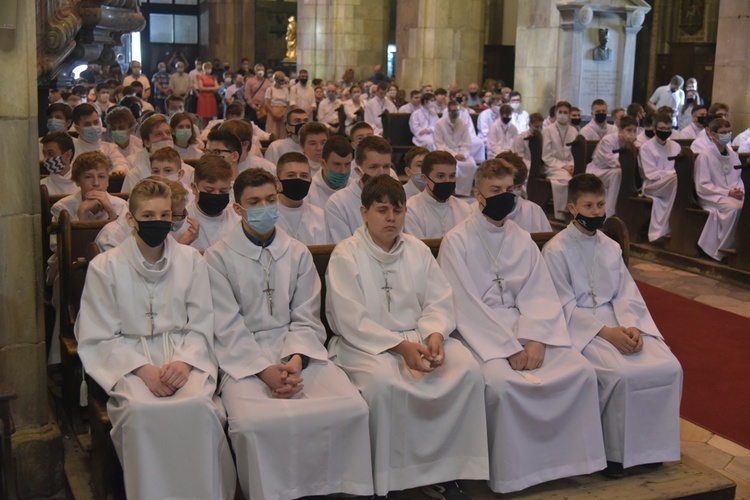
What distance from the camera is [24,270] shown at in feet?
13.7

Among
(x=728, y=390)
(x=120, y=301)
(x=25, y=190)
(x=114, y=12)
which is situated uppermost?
(x=114, y=12)

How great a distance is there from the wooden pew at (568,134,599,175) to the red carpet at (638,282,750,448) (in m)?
3.06

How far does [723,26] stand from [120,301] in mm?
10909

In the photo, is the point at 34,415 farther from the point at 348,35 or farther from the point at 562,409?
the point at 348,35

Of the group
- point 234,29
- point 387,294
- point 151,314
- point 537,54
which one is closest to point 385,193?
point 387,294

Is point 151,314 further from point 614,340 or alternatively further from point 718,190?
point 718,190

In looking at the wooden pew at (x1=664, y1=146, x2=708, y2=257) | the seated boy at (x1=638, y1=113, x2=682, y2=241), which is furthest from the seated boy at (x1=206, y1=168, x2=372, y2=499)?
the seated boy at (x1=638, y1=113, x2=682, y2=241)

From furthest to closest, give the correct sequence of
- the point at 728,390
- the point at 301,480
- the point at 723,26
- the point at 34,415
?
the point at 723,26 < the point at 728,390 < the point at 34,415 < the point at 301,480

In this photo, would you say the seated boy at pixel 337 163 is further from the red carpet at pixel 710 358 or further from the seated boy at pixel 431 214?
the red carpet at pixel 710 358

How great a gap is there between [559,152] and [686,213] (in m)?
3.02

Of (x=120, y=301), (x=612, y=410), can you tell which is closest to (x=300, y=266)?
(x=120, y=301)

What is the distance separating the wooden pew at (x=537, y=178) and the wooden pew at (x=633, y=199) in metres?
1.64

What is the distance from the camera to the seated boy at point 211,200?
4855 millimetres

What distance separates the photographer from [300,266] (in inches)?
172
